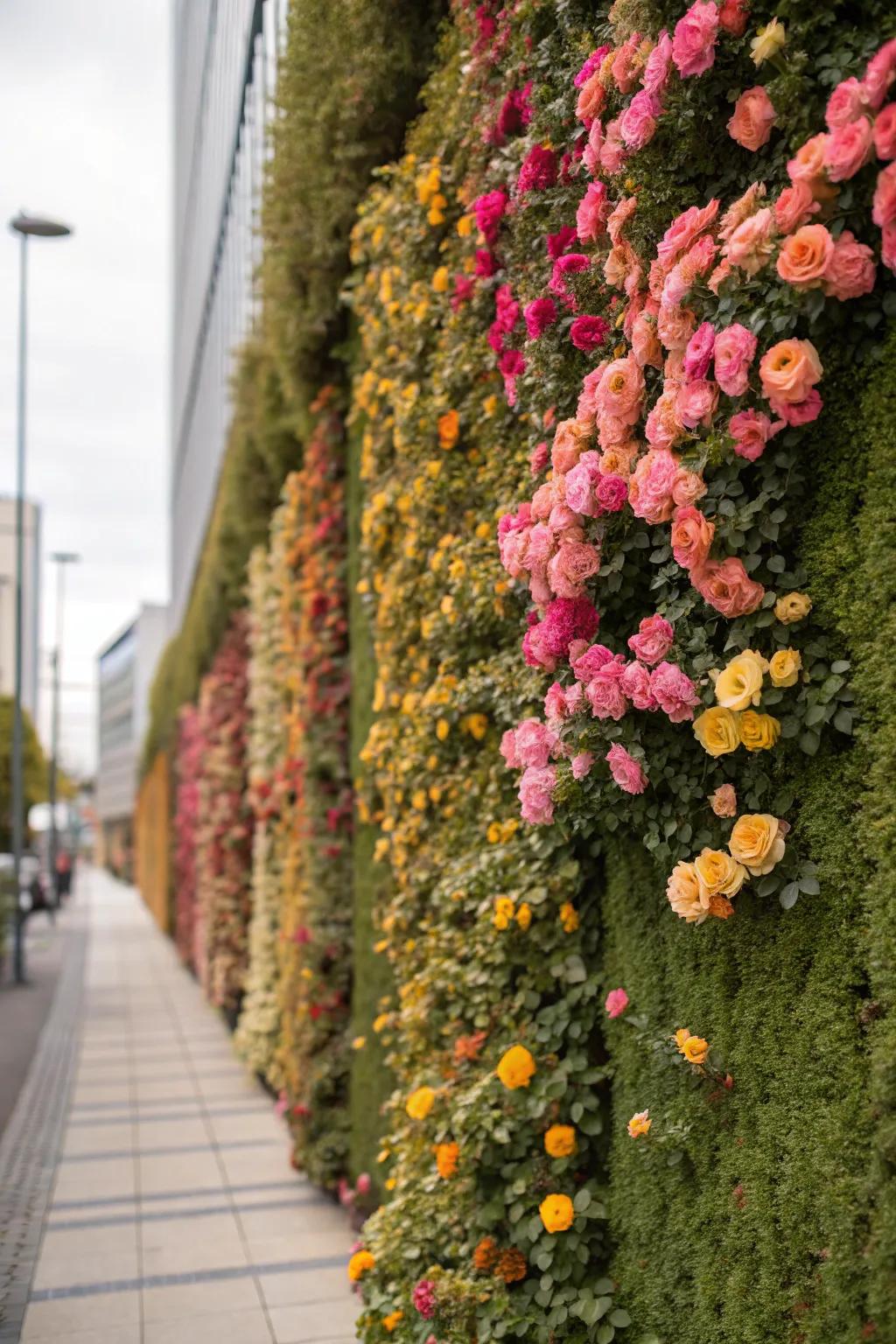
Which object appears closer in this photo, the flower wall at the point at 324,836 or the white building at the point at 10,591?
the flower wall at the point at 324,836

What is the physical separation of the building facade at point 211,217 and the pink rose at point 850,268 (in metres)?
4.24

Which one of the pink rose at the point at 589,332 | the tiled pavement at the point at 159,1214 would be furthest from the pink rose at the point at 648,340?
the tiled pavement at the point at 159,1214

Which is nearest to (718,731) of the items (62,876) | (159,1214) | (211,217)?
(159,1214)

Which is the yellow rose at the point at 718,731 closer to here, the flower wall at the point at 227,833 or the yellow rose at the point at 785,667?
the yellow rose at the point at 785,667

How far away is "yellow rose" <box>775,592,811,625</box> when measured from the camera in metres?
2.05

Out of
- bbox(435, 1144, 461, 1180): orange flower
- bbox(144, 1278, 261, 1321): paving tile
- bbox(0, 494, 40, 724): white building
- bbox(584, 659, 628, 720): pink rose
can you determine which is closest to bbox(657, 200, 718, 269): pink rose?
bbox(584, 659, 628, 720): pink rose

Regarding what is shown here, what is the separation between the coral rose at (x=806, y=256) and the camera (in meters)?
1.83

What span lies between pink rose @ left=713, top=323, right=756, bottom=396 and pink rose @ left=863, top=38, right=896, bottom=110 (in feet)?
1.27

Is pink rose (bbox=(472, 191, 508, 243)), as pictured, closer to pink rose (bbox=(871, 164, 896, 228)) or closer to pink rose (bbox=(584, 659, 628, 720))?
pink rose (bbox=(584, 659, 628, 720))

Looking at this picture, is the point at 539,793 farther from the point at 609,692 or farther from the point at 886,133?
the point at 886,133

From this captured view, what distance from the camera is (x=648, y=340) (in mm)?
2346

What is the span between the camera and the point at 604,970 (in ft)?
9.80

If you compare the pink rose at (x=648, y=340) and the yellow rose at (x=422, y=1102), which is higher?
the pink rose at (x=648, y=340)

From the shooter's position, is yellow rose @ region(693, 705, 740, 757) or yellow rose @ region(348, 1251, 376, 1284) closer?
yellow rose @ region(693, 705, 740, 757)
